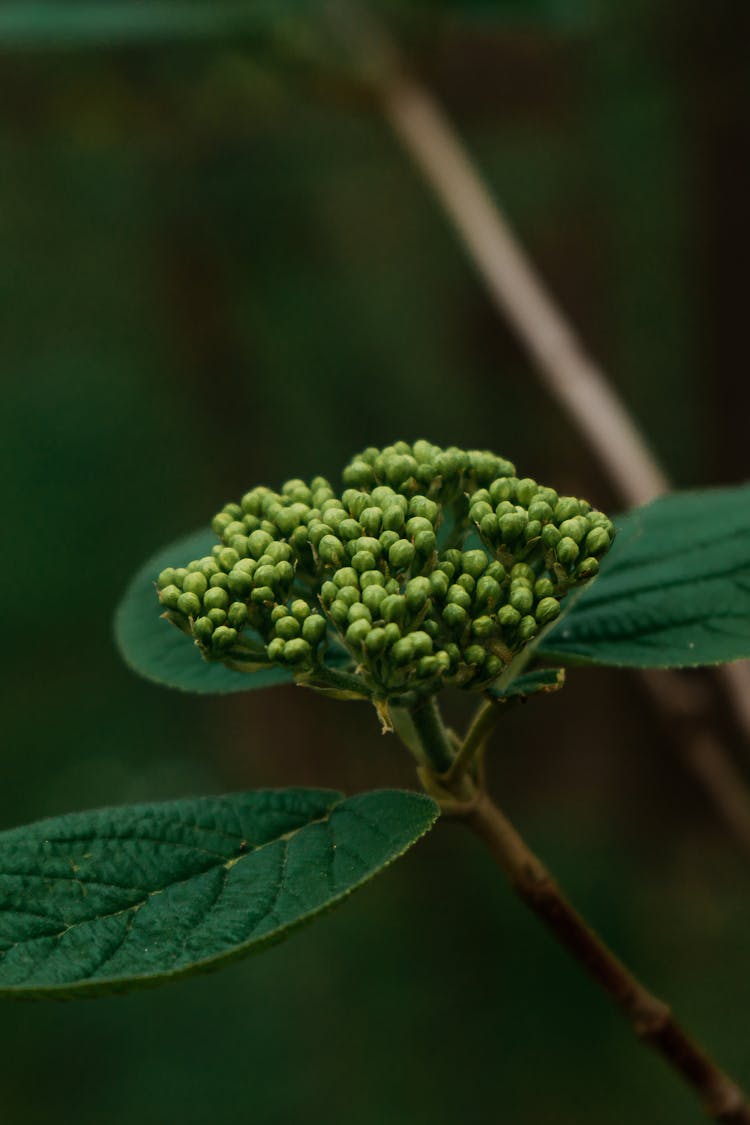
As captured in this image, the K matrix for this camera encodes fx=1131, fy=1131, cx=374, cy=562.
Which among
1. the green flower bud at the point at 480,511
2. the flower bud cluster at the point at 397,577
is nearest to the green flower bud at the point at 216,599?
the flower bud cluster at the point at 397,577

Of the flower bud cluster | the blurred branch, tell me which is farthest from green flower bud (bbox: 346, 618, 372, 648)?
the blurred branch

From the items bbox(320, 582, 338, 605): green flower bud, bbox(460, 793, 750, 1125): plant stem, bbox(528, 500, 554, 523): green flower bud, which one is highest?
bbox(320, 582, 338, 605): green flower bud

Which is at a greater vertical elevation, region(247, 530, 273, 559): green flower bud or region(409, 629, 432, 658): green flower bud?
region(247, 530, 273, 559): green flower bud

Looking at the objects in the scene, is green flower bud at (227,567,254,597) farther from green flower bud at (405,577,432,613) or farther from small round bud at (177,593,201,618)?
green flower bud at (405,577,432,613)

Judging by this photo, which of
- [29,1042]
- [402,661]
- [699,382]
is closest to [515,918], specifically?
[29,1042]

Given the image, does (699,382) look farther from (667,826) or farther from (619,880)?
(619,880)

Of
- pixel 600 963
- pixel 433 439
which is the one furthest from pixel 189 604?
pixel 433 439

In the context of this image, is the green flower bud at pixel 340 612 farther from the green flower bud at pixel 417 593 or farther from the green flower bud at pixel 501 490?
the green flower bud at pixel 501 490

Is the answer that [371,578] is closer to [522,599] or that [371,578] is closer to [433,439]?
[522,599]
